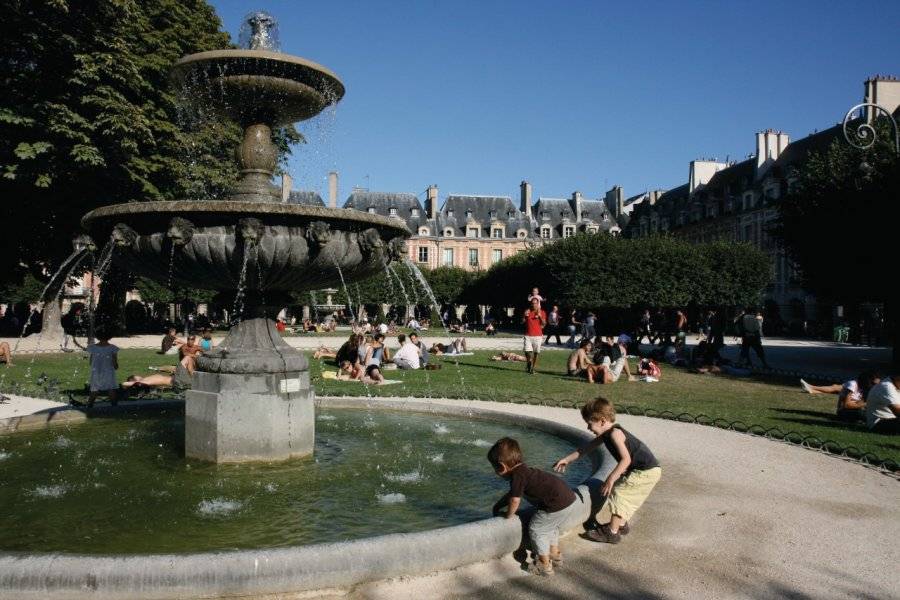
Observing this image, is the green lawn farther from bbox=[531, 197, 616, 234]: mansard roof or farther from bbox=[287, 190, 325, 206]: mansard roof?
bbox=[531, 197, 616, 234]: mansard roof

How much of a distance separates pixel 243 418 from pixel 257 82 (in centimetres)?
340

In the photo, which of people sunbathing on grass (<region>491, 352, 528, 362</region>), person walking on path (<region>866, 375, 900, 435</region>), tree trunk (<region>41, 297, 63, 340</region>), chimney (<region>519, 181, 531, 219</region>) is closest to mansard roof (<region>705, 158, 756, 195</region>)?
chimney (<region>519, 181, 531, 219</region>)

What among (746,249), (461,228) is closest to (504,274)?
(746,249)

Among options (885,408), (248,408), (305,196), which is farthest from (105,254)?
(305,196)

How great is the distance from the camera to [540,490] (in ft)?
15.3

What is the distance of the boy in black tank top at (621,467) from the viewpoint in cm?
524

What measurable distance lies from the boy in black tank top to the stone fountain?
3.00 m

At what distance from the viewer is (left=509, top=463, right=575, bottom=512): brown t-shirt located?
15.2 feet

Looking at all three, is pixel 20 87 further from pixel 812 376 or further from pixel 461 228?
pixel 461 228

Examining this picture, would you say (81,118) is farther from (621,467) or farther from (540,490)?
(540,490)

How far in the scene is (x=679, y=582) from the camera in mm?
4305

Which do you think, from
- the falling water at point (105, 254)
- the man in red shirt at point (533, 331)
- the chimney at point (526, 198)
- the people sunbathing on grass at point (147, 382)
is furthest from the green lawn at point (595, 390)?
the chimney at point (526, 198)

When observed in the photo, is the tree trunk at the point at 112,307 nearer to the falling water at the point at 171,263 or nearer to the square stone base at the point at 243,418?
the falling water at the point at 171,263

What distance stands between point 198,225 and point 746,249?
5051cm
